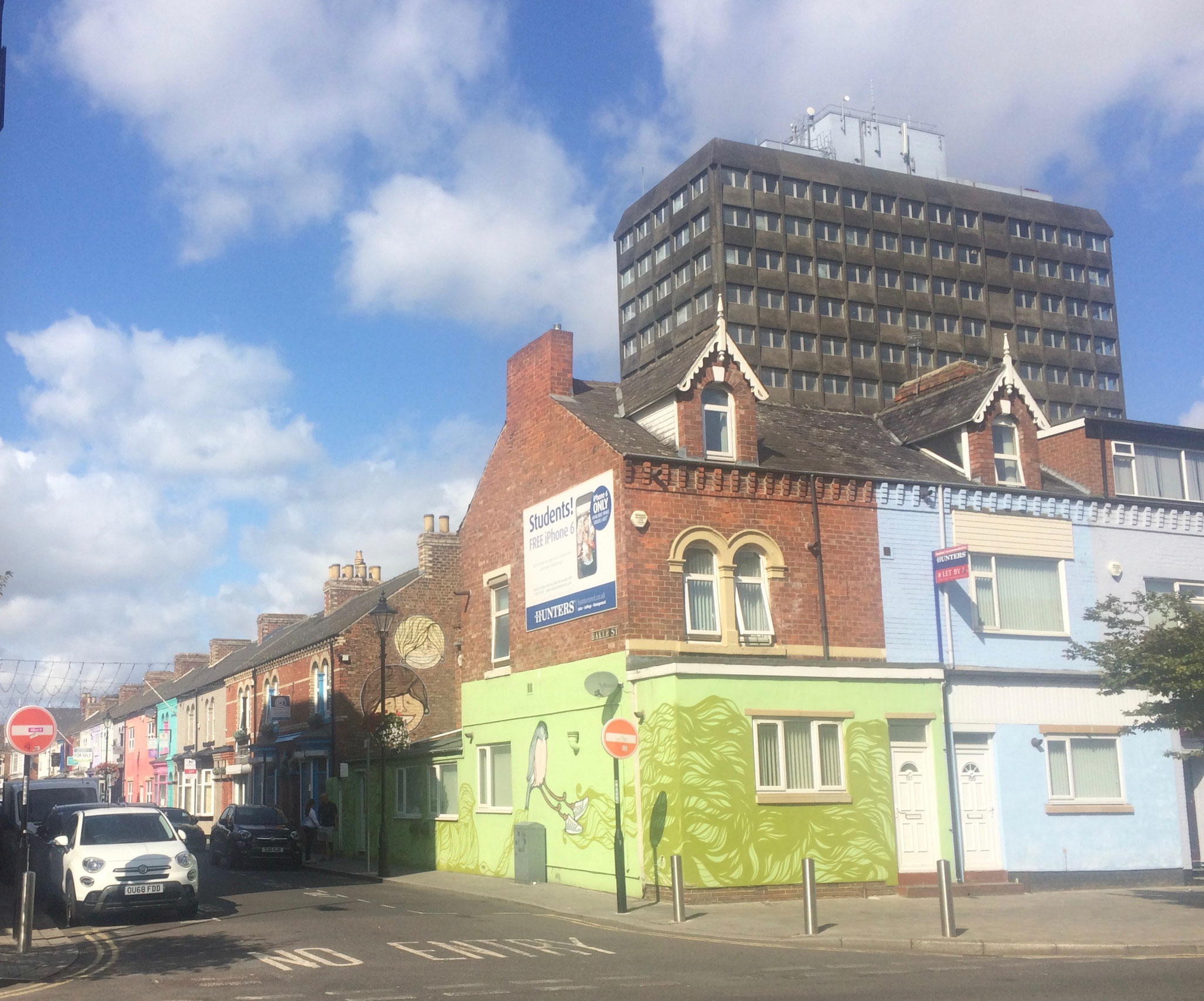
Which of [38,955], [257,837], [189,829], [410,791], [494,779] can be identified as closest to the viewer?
[38,955]

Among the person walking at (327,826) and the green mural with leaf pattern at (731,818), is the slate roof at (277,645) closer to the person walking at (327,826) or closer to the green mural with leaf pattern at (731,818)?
the person walking at (327,826)

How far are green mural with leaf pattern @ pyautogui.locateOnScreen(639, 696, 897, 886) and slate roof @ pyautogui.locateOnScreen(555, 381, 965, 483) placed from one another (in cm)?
524

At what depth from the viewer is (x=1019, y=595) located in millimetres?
25219

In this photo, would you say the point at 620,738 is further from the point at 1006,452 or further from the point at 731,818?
the point at 1006,452

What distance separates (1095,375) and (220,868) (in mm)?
75397

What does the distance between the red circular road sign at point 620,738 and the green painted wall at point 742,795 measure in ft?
6.24

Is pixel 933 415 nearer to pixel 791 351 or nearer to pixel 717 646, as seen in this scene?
pixel 717 646

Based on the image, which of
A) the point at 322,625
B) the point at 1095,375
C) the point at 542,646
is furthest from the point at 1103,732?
the point at 1095,375

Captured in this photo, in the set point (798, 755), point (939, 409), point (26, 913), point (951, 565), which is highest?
point (939, 409)

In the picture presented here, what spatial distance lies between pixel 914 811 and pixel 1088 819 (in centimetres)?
398

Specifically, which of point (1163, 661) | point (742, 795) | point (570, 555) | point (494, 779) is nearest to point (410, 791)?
point (494, 779)

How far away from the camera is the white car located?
1833 cm

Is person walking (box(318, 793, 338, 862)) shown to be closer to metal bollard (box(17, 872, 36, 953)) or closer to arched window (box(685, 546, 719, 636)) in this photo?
arched window (box(685, 546, 719, 636))

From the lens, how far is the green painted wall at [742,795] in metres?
20.5
